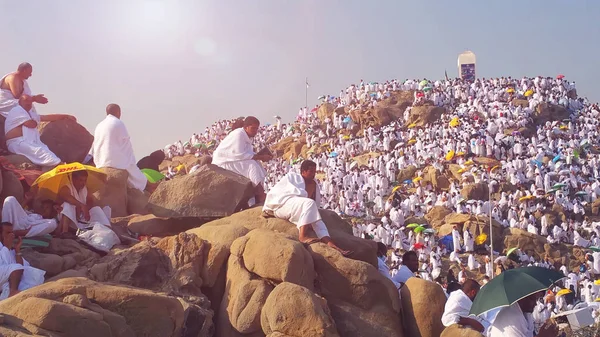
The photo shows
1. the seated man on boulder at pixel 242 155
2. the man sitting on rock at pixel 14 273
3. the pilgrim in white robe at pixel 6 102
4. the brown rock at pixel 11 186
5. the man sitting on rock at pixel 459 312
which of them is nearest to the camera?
the man sitting on rock at pixel 459 312

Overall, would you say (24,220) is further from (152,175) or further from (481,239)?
(481,239)

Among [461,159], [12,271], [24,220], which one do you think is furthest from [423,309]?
[461,159]

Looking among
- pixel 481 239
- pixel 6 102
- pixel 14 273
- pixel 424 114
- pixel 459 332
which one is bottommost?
pixel 481 239

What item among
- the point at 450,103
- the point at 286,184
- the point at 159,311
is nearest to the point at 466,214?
the point at 450,103

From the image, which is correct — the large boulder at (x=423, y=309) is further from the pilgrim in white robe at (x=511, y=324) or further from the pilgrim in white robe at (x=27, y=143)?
the pilgrim in white robe at (x=27, y=143)

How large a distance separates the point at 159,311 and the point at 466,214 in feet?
81.9

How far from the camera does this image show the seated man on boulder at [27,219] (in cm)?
720

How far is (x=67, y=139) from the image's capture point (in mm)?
11328

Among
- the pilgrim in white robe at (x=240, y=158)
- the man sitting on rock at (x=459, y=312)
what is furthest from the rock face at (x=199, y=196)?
the man sitting on rock at (x=459, y=312)

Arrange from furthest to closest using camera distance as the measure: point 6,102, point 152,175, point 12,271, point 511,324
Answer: point 152,175 < point 6,102 < point 12,271 < point 511,324

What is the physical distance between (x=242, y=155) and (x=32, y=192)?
8.50ft

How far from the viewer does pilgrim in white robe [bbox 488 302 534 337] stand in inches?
197

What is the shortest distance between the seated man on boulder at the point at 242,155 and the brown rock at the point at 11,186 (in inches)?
95.6

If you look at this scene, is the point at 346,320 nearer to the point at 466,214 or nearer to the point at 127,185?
the point at 127,185
